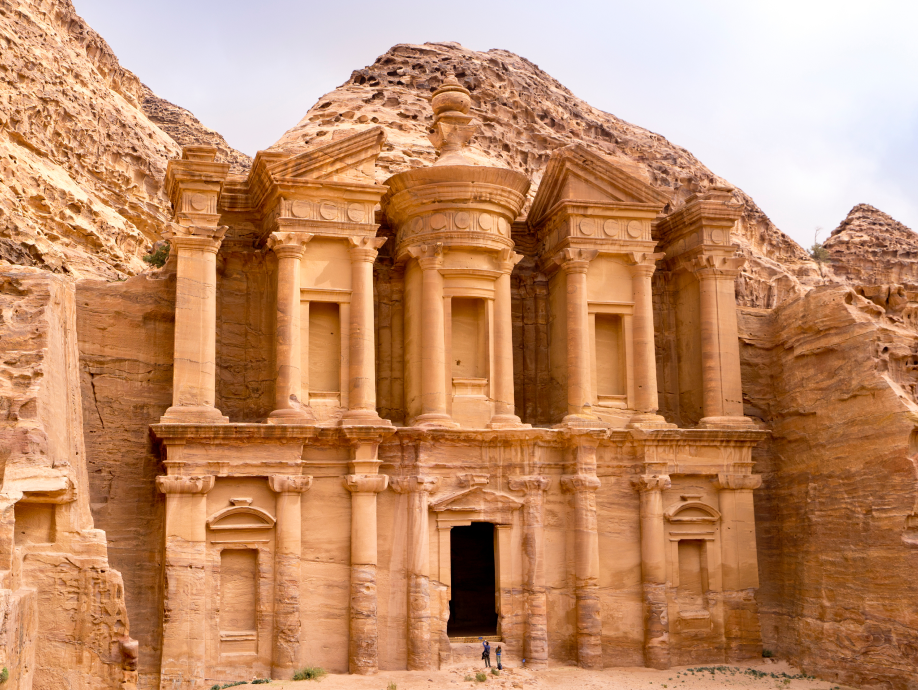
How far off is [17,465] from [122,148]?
24210mm

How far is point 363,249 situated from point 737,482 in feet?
32.3

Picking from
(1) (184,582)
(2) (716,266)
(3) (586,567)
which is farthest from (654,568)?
(1) (184,582)

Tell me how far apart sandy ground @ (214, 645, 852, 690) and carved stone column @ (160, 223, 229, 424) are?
5516mm

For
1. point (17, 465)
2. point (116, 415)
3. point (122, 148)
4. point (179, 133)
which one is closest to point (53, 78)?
point (122, 148)

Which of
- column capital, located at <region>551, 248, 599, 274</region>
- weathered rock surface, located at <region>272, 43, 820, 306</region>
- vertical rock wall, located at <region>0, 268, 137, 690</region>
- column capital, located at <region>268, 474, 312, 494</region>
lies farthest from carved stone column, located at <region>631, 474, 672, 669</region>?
vertical rock wall, located at <region>0, 268, 137, 690</region>

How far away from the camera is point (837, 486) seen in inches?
871

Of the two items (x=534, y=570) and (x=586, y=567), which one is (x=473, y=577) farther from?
(x=586, y=567)

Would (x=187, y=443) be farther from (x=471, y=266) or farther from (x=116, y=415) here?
(x=471, y=266)

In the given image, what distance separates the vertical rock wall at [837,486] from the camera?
2033 centimetres

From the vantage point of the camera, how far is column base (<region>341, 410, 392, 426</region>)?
69.1 feet

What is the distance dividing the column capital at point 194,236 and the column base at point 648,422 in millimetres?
9810

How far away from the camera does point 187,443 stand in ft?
65.9

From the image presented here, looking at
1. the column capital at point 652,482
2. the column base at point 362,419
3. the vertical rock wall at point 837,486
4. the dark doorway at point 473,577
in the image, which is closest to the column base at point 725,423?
the vertical rock wall at point 837,486

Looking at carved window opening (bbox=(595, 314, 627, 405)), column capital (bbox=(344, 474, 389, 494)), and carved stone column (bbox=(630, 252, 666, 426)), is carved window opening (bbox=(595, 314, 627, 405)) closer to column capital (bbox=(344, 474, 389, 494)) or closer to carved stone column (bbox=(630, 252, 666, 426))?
carved stone column (bbox=(630, 252, 666, 426))
